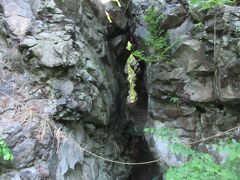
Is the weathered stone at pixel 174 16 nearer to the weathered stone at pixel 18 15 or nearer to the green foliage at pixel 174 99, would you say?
the green foliage at pixel 174 99

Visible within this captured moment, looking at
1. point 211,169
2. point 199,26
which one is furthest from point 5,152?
point 199,26

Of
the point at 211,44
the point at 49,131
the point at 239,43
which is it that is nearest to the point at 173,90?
the point at 211,44

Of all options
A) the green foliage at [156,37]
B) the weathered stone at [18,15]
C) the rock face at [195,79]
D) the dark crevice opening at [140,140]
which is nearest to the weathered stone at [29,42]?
the weathered stone at [18,15]

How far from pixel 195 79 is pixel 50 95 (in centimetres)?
337

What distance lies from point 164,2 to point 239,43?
8.41 feet

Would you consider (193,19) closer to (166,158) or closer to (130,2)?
(130,2)

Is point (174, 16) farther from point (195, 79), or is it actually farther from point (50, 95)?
point (50, 95)

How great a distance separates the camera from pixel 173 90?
709 centimetres

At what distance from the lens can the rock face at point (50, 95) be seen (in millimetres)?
4746

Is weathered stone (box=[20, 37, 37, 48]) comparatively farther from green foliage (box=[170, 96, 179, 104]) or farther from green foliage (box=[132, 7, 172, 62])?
green foliage (box=[170, 96, 179, 104])

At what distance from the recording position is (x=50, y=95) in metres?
5.33

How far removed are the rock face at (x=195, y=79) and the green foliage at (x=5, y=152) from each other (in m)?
4.12

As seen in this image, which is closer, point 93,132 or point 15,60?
point 15,60

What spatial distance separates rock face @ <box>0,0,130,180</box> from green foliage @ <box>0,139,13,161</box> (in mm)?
252
